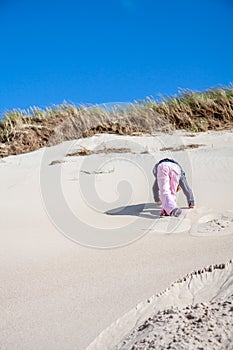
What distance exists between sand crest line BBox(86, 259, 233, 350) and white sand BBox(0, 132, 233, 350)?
0.26 feet

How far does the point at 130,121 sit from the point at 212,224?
5.02 m

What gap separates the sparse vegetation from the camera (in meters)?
8.16

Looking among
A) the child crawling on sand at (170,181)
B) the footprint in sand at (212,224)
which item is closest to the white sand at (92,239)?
the footprint in sand at (212,224)

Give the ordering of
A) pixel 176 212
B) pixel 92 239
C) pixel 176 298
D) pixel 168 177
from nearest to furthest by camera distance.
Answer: pixel 176 298
pixel 92 239
pixel 176 212
pixel 168 177

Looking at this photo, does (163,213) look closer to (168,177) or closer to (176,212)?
(176,212)

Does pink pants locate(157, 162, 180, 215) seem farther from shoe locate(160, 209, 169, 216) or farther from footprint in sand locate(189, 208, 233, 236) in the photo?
footprint in sand locate(189, 208, 233, 236)

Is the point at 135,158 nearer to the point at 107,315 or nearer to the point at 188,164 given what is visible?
the point at 188,164

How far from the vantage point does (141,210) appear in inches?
176

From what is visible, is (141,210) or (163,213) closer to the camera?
(163,213)

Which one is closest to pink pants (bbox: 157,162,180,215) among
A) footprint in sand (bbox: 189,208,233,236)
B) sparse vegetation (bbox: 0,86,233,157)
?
footprint in sand (bbox: 189,208,233,236)

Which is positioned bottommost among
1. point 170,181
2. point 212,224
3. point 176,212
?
point 212,224

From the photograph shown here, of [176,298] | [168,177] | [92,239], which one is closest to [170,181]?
[168,177]

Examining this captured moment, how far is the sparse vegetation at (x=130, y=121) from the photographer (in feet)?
26.8

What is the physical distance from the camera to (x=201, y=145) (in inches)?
285
